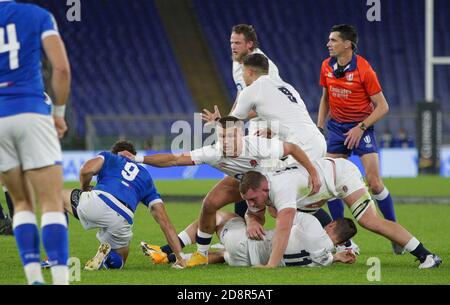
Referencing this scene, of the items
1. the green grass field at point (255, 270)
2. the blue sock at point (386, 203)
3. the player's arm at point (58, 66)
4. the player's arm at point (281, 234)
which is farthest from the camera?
the blue sock at point (386, 203)

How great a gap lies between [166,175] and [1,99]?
16113 millimetres

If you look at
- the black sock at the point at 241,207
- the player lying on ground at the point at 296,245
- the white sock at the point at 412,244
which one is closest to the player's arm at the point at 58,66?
the player lying on ground at the point at 296,245

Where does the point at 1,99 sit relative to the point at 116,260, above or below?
above

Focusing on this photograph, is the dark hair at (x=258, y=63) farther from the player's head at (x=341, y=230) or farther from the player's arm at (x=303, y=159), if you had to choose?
the player's head at (x=341, y=230)

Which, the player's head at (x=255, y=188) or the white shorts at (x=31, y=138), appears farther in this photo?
the player's head at (x=255, y=188)

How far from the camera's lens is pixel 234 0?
28.3 meters

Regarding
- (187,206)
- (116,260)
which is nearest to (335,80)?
(116,260)

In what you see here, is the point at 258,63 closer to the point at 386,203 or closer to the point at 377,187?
the point at 377,187

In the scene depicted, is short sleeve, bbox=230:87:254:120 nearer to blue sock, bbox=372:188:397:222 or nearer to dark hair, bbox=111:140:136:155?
dark hair, bbox=111:140:136:155

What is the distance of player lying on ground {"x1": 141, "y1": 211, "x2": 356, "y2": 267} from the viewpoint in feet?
24.0

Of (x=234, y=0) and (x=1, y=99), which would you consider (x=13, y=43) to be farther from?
(x=234, y=0)

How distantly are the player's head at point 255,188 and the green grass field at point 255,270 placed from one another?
56 centimetres

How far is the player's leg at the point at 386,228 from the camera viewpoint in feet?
24.0

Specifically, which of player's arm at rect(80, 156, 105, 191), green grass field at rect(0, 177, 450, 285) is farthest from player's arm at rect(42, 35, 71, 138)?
player's arm at rect(80, 156, 105, 191)
